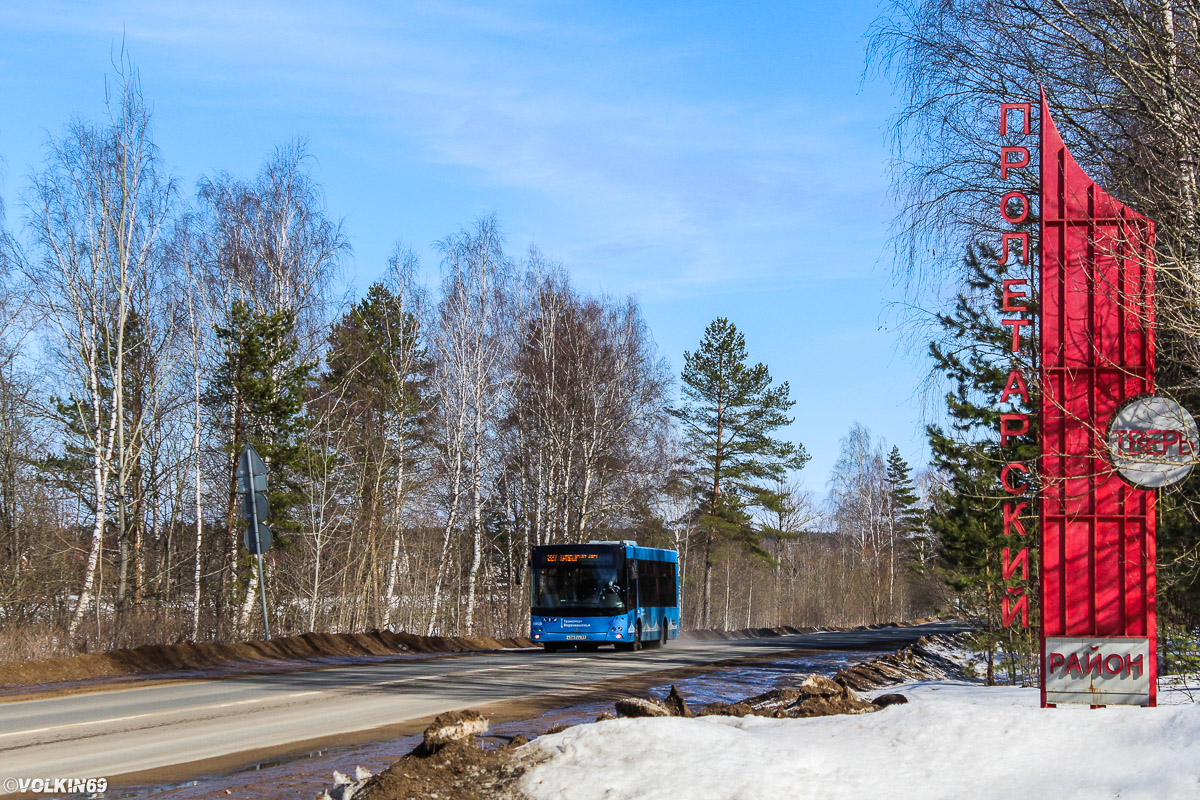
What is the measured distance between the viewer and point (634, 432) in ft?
156

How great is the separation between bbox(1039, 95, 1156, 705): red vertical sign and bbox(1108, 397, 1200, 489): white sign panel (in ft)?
0.45

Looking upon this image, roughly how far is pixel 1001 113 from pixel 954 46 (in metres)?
0.99

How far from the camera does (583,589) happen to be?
2636 cm

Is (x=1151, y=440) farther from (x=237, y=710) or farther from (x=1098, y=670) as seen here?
(x=237, y=710)

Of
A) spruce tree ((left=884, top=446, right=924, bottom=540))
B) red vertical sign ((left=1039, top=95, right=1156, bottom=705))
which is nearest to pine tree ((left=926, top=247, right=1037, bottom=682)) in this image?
red vertical sign ((left=1039, top=95, right=1156, bottom=705))

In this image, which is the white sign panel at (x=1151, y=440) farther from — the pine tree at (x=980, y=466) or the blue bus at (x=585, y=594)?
the blue bus at (x=585, y=594)

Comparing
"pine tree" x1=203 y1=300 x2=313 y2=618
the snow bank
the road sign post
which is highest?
"pine tree" x1=203 y1=300 x2=313 y2=618

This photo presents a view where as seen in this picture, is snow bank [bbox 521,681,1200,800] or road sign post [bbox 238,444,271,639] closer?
snow bank [bbox 521,681,1200,800]

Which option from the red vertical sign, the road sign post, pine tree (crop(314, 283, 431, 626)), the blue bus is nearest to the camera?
Result: the red vertical sign

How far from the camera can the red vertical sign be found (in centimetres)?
759

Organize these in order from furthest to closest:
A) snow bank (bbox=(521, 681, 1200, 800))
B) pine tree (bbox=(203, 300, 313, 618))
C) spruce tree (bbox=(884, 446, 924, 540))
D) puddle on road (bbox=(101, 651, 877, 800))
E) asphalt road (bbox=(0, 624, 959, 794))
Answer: spruce tree (bbox=(884, 446, 924, 540)), pine tree (bbox=(203, 300, 313, 618)), asphalt road (bbox=(0, 624, 959, 794)), puddle on road (bbox=(101, 651, 877, 800)), snow bank (bbox=(521, 681, 1200, 800))

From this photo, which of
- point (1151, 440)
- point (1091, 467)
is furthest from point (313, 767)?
point (1151, 440)

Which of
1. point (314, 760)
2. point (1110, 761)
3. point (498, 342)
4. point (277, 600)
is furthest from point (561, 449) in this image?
point (1110, 761)

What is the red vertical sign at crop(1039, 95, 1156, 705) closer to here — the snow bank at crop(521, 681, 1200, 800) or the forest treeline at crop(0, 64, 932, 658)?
the snow bank at crop(521, 681, 1200, 800)
